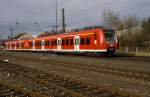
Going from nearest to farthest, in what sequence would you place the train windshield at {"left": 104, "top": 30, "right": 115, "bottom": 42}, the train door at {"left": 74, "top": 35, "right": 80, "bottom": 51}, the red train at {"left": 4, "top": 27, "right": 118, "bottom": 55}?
1. the red train at {"left": 4, "top": 27, "right": 118, "bottom": 55}
2. the train windshield at {"left": 104, "top": 30, "right": 115, "bottom": 42}
3. the train door at {"left": 74, "top": 35, "right": 80, "bottom": 51}

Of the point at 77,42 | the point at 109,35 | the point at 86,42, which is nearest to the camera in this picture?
the point at 109,35

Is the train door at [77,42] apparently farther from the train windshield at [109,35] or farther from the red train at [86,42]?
the train windshield at [109,35]

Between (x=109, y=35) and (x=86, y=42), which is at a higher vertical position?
(x=109, y=35)

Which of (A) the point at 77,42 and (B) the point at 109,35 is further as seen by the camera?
(A) the point at 77,42

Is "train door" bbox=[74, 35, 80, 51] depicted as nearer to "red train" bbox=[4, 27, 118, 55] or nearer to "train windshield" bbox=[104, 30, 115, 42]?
"red train" bbox=[4, 27, 118, 55]

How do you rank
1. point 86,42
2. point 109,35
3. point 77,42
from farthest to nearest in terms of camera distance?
1. point 77,42
2. point 86,42
3. point 109,35

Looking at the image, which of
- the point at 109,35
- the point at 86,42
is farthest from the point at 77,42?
the point at 109,35

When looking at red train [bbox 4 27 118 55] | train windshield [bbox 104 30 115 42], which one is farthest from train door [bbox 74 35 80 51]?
train windshield [bbox 104 30 115 42]

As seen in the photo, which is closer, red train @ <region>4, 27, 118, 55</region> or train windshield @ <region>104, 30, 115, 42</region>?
red train @ <region>4, 27, 118, 55</region>

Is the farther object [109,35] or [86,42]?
[86,42]

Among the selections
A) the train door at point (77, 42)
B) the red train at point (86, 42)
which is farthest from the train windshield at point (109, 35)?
the train door at point (77, 42)

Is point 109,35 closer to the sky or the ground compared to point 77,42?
Result: closer to the sky

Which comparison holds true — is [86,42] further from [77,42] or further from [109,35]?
[109,35]

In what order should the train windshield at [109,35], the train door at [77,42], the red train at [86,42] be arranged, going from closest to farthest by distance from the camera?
1. the red train at [86,42]
2. the train windshield at [109,35]
3. the train door at [77,42]
